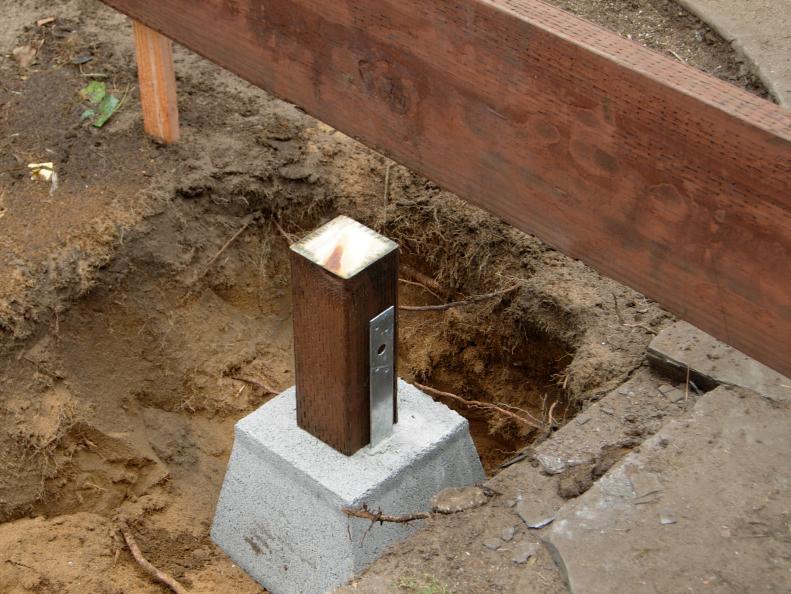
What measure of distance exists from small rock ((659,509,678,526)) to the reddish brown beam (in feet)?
2.92

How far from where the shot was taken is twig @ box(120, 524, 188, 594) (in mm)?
3363

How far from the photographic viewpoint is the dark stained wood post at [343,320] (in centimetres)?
272

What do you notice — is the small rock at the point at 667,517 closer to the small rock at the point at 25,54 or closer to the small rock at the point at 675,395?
the small rock at the point at 675,395

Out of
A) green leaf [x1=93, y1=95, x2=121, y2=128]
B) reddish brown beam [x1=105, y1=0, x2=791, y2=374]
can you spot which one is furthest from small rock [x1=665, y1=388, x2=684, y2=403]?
green leaf [x1=93, y1=95, x2=121, y2=128]

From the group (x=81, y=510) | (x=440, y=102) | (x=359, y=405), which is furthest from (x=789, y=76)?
(x=81, y=510)

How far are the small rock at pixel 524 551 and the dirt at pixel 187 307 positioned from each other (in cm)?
64

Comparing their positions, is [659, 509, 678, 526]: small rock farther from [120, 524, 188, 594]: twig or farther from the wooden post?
the wooden post

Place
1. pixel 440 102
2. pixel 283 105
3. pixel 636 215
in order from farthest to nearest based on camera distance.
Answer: pixel 283 105 → pixel 440 102 → pixel 636 215

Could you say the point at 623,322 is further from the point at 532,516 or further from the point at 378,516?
the point at 378,516

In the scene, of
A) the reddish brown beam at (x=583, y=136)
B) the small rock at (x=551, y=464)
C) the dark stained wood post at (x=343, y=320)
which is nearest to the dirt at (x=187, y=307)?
the small rock at (x=551, y=464)

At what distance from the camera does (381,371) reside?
9.68 feet

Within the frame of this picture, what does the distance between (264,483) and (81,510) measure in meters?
0.88

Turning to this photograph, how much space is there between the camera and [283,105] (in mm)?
4586

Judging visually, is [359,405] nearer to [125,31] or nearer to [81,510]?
[81,510]
